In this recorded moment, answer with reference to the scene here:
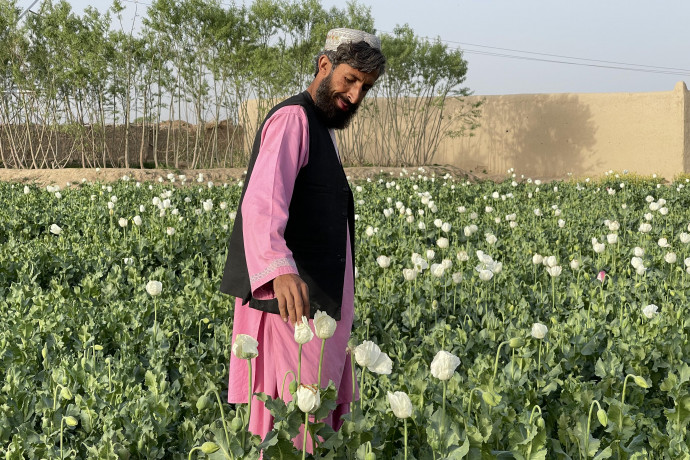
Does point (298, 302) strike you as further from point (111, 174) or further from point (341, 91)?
point (111, 174)

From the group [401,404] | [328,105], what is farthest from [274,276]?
[328,105]

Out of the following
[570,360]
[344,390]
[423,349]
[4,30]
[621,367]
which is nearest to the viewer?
[344,390]

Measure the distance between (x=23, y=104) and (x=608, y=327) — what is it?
750 inches

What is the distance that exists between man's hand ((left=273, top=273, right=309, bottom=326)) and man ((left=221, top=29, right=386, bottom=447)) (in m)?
0.19

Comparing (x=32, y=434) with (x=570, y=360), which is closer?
(x=32, y=434)

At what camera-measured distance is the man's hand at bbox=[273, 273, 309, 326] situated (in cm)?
206

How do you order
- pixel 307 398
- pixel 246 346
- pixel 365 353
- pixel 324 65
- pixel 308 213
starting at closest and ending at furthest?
pixel 307 398, pixel 246 346, pixel 365 353, pixel 308 213, pixel 324 65

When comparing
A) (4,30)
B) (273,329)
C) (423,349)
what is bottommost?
(423,349)

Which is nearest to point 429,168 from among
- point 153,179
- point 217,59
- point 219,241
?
point 217,59

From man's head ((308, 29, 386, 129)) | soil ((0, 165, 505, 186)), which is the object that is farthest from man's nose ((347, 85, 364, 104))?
soil ((0, 165, 505, 186))

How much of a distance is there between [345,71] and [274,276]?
2.54ft

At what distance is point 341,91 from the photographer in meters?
2.50

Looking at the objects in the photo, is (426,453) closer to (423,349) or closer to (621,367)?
(621,367)

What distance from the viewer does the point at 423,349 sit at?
13.5 ft
